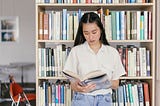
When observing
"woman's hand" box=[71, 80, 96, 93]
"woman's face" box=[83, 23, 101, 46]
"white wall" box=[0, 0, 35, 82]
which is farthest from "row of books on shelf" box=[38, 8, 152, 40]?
"white wall" box=[0, 0, 35, 82]

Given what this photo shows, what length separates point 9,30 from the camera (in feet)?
19.0

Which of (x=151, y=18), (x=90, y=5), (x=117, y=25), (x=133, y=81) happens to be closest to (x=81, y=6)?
(x=90, y=5)

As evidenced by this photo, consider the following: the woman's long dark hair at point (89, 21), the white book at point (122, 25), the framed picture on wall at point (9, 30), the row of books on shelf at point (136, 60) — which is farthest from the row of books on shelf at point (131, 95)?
the framed picture on wall at point (9, 30)

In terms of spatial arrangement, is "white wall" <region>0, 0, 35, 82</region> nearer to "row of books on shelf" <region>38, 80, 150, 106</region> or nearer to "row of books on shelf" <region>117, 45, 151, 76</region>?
"row of books on shelf" <region>38, 80, 150, 106</region>

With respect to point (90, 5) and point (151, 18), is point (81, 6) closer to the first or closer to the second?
point (90, 5)

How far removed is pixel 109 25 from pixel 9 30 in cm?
386

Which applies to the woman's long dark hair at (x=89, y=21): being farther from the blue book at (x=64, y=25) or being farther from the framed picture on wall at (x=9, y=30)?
the framed picture on wall at (x=9, y=30)

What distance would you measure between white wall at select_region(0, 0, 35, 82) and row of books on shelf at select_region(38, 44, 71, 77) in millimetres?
3440

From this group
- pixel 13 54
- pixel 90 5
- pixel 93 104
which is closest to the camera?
pixel 93 104

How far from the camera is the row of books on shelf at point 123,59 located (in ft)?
7.59

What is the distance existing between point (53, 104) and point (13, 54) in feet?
11.8

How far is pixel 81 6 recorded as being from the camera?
2342mm

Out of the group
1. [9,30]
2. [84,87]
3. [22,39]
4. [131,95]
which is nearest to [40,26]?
[84,87]

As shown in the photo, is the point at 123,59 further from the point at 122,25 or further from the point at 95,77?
the point at 95,77
